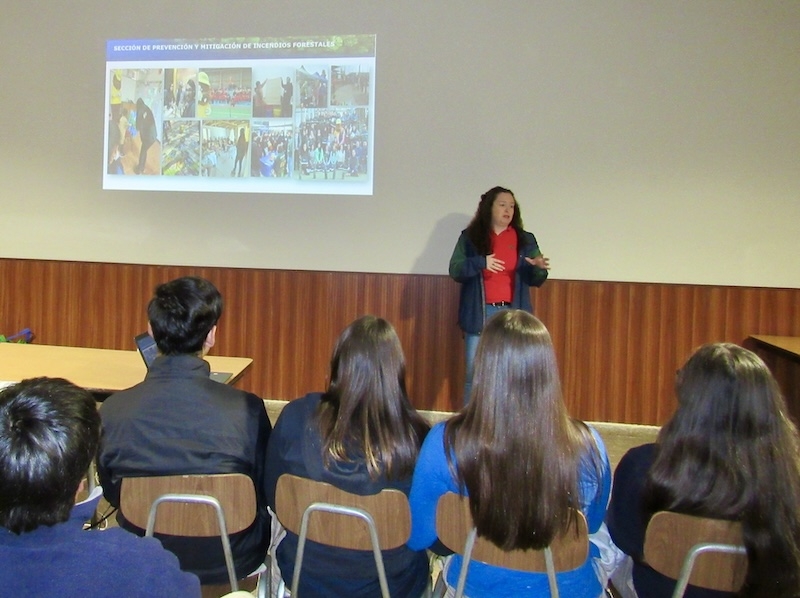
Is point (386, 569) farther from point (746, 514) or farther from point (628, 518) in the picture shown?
point (746, 514)

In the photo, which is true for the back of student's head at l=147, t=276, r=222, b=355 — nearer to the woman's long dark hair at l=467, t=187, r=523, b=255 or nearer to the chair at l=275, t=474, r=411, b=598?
the chair at l=275, t=474, r=411, b=598

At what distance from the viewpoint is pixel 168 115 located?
3938 mm

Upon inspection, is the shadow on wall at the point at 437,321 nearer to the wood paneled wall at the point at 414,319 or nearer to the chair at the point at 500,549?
the wood paneled wall at the point at 414,319

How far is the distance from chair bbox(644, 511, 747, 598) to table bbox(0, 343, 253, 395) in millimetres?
1571

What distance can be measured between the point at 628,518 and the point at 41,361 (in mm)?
2346

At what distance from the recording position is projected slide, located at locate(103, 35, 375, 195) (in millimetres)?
3805

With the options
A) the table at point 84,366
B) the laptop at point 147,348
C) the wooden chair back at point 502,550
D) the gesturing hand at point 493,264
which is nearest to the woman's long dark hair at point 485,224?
the gesturing hand at point 493,264

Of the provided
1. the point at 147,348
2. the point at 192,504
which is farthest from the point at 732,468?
the point at 147,348

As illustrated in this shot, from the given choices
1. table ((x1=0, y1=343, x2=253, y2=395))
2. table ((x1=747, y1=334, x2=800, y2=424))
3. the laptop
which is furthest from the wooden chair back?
table ((x1=747, y1=334, x2=800, y2=424))

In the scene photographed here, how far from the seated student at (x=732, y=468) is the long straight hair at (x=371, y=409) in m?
0.55

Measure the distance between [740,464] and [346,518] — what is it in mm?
831

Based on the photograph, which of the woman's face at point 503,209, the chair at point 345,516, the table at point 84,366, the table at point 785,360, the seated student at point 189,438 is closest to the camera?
the chair at point 345,516

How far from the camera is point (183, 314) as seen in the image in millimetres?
1645

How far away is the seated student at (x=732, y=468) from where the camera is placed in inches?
45.1
